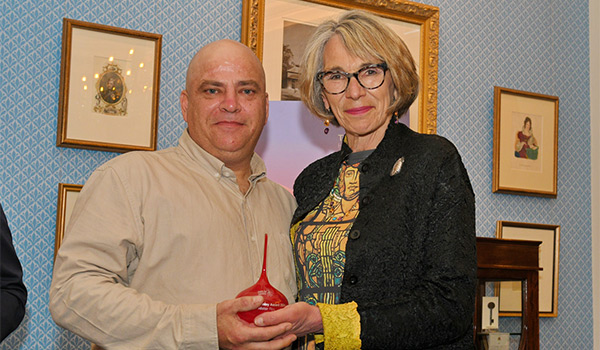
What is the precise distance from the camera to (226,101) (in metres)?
2.30

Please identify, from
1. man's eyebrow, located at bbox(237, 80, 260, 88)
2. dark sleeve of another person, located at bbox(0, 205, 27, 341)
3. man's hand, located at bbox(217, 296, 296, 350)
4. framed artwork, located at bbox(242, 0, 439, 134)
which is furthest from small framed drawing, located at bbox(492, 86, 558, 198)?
dark sleeve of another person, located at bbox(0, 205, 27, 341)

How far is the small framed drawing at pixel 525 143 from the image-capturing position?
161 inches

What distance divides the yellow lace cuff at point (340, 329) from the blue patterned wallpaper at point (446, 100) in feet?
5.19

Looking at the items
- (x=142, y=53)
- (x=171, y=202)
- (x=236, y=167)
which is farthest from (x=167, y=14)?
(x=171, y=202)

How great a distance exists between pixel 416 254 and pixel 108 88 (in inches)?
70.5

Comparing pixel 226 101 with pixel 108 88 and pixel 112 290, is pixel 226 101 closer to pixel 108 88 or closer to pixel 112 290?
pixel 112 290

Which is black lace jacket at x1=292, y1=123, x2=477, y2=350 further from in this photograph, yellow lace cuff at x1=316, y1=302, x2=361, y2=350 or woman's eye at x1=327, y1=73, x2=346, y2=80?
woman's eye at x1=327, y1=73, x2=346, y2=80

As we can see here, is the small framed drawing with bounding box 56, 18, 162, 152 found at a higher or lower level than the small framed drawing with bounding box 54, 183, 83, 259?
higher

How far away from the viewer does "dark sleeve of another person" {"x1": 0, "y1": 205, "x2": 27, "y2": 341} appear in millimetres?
1984

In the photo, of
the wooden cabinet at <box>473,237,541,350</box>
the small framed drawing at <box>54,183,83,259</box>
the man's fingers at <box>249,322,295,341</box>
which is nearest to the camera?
the man's fingers at <box>249,322,295,341</box>

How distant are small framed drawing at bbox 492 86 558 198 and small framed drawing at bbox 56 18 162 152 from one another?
6.46 ft

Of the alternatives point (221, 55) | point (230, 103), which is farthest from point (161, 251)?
point (221, 55)

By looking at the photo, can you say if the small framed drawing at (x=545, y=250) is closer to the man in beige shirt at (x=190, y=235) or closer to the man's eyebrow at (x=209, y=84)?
the man in beige shirt at (x=190, y=235)

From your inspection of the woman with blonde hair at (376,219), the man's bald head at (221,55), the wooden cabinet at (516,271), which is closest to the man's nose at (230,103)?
the man's bald head at (221,55)
